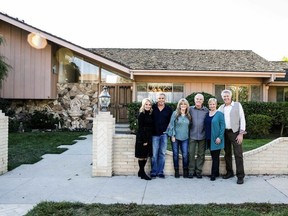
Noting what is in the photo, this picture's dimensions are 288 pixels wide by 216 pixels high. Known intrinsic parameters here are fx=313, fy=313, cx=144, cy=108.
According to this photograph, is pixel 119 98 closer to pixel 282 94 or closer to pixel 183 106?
pixel 282 94

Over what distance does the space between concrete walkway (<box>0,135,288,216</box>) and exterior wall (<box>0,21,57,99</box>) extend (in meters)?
8.54

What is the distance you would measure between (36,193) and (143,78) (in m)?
11.0

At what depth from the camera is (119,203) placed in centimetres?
474

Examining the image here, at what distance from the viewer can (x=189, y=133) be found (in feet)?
21.5

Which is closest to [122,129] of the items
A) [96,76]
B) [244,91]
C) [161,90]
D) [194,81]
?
[161,90]

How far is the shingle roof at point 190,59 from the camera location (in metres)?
15.2

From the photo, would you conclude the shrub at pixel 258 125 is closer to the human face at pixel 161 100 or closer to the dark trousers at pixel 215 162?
the dark trousers at pixel 215 162

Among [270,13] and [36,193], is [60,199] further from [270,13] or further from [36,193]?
[270,13]

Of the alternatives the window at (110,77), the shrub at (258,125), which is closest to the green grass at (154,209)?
the shrub at (258,125)

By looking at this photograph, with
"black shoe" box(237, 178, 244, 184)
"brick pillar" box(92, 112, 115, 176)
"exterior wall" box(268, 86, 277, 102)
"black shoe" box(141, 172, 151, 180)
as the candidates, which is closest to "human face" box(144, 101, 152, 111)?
"brick pillar" box(92, 112, 115, 176)

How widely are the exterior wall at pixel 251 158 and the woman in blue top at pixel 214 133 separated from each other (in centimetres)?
45

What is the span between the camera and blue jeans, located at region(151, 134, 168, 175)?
6496 mm

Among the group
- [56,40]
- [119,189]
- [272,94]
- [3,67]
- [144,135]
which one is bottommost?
[119,189]

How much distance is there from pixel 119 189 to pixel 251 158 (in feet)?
9.95
